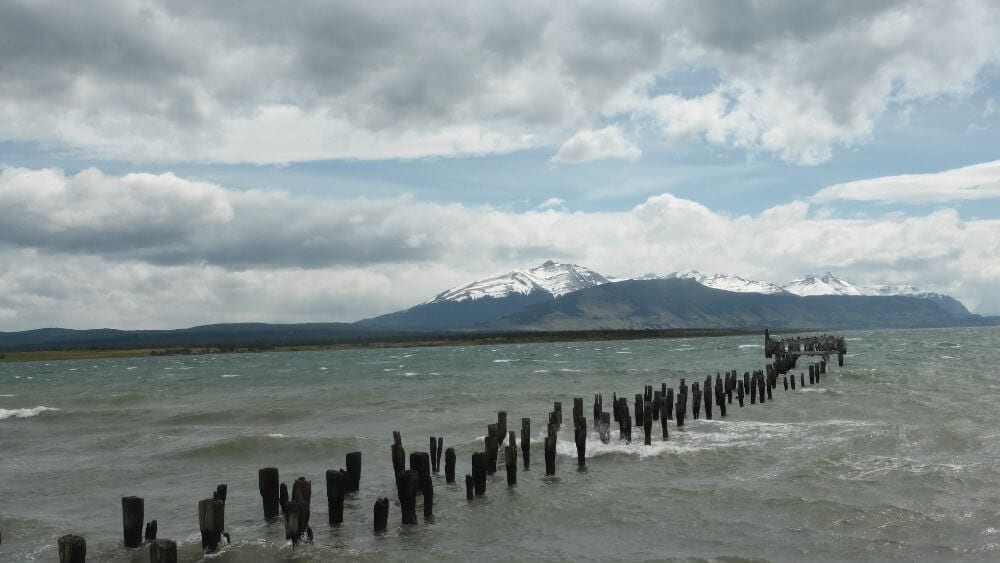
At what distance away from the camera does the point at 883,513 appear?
17016mm

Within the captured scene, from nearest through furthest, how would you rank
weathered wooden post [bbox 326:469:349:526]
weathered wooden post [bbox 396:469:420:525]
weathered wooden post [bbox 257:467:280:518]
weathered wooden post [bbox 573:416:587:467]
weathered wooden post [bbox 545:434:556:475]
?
weathered wooden post [bbox 396:469:420:525] < weathered wooden post [bbox 326:469:349:526] < weathered wooden post [bbox 257:467:280:518] < weathered wooden post [bbox 545:434:556:475] < weathered wooden post [bbox 573:416:587:467]

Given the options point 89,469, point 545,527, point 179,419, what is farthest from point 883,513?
point 179,419

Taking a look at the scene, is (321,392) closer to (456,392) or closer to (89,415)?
(456,392)

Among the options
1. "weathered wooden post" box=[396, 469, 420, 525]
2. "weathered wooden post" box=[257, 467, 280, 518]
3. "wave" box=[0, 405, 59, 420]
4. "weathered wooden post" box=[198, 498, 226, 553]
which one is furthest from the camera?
"wave" box=[0, 405, 59, 420]

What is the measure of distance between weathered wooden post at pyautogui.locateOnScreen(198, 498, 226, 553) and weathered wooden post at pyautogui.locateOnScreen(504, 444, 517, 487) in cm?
810

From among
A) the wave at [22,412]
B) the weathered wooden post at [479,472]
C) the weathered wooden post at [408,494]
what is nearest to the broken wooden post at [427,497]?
the weathered wooden post at [408,494]

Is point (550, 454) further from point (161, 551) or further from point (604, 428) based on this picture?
point (161, 551)

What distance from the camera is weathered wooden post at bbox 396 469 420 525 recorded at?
17064mm

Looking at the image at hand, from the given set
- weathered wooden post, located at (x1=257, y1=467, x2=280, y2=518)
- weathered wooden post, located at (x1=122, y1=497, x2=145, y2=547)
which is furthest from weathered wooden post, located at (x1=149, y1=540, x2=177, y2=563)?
weathered wooden post, located at (x1=257, y1=467, x2=280, y2=518)

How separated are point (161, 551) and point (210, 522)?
2442mm

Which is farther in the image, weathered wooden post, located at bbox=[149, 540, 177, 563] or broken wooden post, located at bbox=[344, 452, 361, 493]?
broken wooden post, located at bbox=[344, 452, 361, 493]

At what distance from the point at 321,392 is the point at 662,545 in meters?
45.1

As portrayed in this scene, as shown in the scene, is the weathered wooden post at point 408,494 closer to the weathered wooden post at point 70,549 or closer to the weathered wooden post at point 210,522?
the weathered wooden post at point 210,522

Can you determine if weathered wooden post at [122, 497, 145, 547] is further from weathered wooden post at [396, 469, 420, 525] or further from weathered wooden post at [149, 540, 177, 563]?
weathered wooden post at [396, 469, 420, 525]
